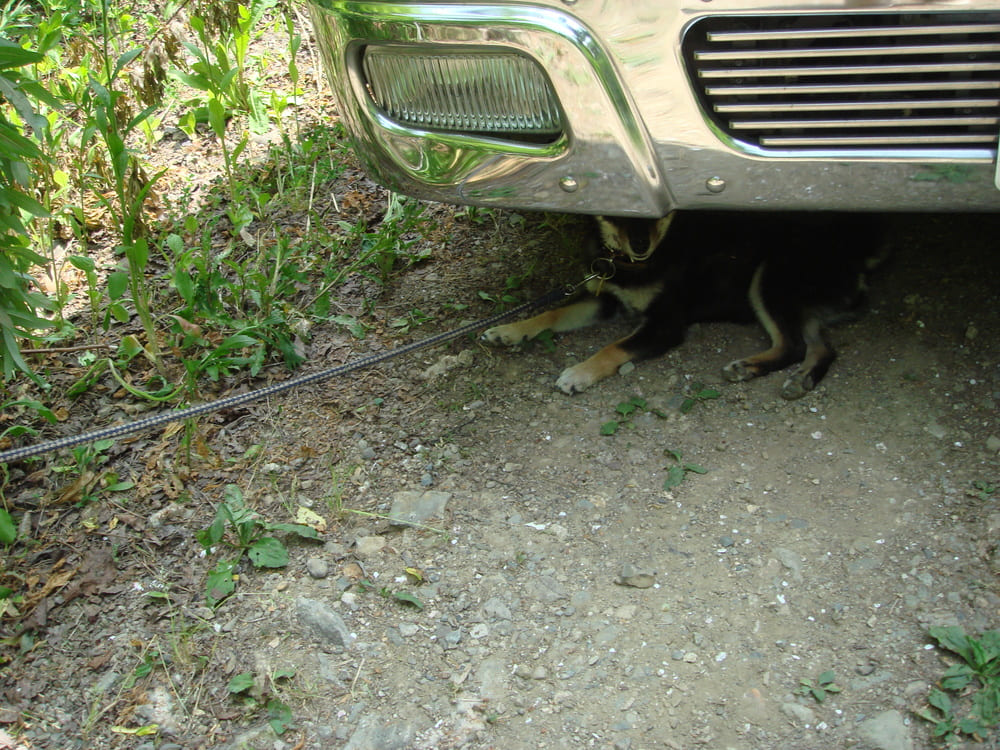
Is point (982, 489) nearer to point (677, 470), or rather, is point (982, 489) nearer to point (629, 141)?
point (677, 470)

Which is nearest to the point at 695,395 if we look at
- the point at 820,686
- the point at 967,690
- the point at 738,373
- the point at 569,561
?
the point at 738,373

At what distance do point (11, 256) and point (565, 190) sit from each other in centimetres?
178

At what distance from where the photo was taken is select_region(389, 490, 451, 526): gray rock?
2.88 meters

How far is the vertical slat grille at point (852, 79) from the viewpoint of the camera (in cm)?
230

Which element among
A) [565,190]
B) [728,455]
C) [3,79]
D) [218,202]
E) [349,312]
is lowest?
[728,455]

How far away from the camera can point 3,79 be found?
8.23 ft

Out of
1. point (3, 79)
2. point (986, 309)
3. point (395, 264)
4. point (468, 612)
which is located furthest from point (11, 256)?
point (986, 309)

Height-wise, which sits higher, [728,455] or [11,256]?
[11,256]

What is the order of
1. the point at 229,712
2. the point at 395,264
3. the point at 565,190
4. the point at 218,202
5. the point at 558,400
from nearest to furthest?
the point at 229,712, the point at 565,190, the point at 558,400, the point at 395,264, the point at 218,202

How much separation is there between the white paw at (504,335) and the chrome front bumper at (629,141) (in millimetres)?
859

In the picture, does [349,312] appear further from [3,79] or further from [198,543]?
[3,79]

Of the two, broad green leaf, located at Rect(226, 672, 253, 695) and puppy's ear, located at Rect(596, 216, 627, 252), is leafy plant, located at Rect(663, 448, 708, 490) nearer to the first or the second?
puppy's ear, located at Rect(596, 216, 627, 252)

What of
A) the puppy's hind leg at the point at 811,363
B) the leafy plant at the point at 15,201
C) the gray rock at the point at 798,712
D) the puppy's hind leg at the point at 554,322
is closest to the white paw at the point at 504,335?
the puppy's hind leg at the point at 554,322

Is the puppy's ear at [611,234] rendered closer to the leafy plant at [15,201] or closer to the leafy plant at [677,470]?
the leafy plant at [677,470]
